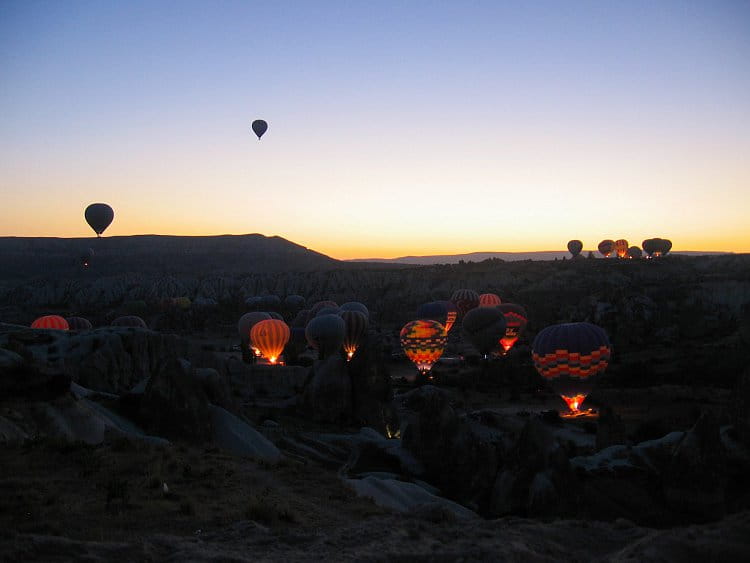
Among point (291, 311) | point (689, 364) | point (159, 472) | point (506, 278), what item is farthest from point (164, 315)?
point (159, 472)

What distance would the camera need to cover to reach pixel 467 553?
224 inches

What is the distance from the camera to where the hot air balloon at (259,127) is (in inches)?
1843

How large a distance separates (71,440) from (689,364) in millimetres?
33518

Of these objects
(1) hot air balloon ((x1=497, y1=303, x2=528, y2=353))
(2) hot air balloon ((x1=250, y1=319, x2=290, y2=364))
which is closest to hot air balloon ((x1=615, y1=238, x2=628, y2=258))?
(1) hot air balloon ((x1=497, y1=303, x2=528, y2=353))

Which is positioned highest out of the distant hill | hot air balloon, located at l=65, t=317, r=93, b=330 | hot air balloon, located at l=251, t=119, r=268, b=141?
hot air balloon, located at l=251, t=119, r=268, b=141

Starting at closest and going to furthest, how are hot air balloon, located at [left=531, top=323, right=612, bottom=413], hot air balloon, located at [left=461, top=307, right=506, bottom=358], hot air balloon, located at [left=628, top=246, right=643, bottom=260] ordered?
hot air balloon, located at [left=531, top=323, right=612, bottom=413] < hot air balloon, located at [left=461, top=307, right=506, bottom=358] < hot air balloon, located at [left=628, top=246, right=643, bottom=260]

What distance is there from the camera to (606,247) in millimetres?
117688

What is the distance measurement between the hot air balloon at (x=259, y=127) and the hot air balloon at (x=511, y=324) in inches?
805

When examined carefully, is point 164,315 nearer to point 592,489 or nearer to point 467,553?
point 592,489

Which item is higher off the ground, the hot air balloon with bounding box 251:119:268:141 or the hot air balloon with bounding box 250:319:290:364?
the hot air balloon with bounding box 251:119:268:141

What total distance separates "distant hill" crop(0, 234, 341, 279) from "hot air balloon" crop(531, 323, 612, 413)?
118516 mm

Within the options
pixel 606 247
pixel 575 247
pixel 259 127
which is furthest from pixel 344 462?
pixel 606 247

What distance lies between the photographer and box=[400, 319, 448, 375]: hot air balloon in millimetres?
37562

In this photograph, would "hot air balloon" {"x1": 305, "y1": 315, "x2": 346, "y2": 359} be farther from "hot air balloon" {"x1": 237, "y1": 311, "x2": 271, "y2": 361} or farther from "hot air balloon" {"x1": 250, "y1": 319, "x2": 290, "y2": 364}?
"hot air balloon" {"x1": 237, "y1": 311, "x2": 271, "y2": 361}
